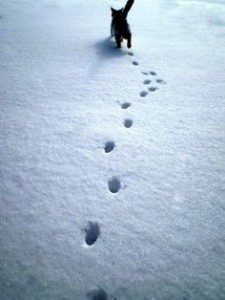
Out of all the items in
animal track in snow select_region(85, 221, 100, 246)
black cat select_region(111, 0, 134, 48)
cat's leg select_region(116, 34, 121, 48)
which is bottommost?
animal track in snow select_region(85, 221, 100, 246)

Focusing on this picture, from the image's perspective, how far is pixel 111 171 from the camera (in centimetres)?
169

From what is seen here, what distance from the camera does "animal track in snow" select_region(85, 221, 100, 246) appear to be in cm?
136

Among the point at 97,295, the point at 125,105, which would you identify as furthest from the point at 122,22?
the point at 97,295

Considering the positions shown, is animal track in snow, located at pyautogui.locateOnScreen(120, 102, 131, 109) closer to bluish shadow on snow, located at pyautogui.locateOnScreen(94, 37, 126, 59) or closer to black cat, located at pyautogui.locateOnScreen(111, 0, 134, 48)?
bluish shadow on snow, located at pyautogui.locateOnScreen(94, 37, 126, 59)

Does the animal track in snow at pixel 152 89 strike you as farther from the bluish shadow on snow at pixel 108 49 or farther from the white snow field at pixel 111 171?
the bluish shadow on snow at pixel 108 49

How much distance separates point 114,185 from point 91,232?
0.34 metres

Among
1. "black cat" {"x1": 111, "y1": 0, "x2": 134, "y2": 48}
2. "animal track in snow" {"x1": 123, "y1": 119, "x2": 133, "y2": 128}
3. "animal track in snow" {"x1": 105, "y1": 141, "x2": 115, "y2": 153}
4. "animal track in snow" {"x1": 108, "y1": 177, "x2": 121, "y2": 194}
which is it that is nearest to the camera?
"animal track in snow" {"x1": 108, "y1": 177, "x2": 121, "y2": 194}

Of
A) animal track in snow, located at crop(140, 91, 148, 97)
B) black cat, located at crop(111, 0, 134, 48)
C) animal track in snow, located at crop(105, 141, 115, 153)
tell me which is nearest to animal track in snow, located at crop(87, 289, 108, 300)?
animal track in snow, located at crop(105, 141, 115, 153)

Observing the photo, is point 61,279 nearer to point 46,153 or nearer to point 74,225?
point 74,225

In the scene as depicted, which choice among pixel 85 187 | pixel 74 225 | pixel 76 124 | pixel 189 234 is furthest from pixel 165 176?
pixel 76 124

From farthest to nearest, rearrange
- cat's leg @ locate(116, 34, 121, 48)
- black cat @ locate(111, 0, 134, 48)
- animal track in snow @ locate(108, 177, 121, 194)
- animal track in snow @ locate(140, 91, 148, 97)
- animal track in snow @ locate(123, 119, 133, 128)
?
1. cat's leg @ locate(116, 34, 121, 48)
2. black cat @ locate(111, 0, 134, 48)
3. animal track in snow @ locate(140, 91, 148, 97)
4. animal track in snow @ locate(123, 119, 133, 128)
5. animal track in snow @ locate(108, 177, 121, 194)

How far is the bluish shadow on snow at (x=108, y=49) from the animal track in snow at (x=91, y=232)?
2058 millimetres

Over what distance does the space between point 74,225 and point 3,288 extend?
437mm

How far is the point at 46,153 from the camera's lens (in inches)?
70.6
